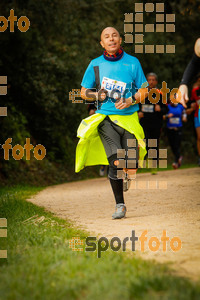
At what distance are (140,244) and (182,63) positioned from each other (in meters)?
23.4

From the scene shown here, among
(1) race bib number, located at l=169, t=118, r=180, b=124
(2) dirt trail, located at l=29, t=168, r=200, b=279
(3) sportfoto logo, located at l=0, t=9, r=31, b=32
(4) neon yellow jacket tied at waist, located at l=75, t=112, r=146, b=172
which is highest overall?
(3) sportfoto logo, located at l=0, t=9, r=31, b=32

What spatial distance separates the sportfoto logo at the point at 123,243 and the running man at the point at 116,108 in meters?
1.50

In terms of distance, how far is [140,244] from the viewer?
4527 mm

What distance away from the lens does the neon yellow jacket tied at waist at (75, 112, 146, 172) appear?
6.39 meters

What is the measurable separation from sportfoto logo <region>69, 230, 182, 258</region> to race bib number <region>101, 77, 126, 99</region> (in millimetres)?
2012

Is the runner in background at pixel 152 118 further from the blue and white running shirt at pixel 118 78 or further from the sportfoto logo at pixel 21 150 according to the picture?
the blue and white running shirt at pixel 118 78

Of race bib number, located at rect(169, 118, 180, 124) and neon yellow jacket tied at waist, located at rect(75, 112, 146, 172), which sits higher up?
race bib number, located at rect(169, 118, 180, 124)

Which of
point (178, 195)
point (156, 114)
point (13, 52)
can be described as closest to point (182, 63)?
point (13, 52)

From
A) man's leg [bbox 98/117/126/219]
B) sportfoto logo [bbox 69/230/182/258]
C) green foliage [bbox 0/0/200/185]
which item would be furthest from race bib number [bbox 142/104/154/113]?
sportfoto logo [bbox 69/230/182/258]

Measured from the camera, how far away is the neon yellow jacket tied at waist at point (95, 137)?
252 inches

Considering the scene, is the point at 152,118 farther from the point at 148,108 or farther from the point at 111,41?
the point at 111,41

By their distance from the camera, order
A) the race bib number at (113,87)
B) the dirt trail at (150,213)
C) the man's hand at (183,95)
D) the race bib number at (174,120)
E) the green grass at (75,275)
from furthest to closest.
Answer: the race bib number at (174,120)
the race bib number at (113,87)
the man's hand at (183,95)
the dirt trail at (150,213)
the green grass at (75,275)

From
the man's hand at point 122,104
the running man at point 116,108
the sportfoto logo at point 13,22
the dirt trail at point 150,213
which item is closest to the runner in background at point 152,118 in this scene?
the dirt trail at point 150,213

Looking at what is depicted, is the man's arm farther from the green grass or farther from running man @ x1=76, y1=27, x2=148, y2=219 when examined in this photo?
running man @ x1=76, y1=27, x2=148, y2=219
